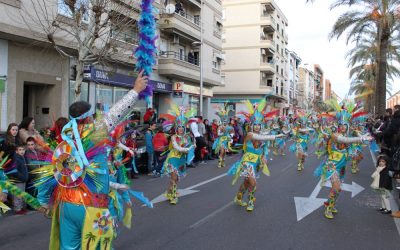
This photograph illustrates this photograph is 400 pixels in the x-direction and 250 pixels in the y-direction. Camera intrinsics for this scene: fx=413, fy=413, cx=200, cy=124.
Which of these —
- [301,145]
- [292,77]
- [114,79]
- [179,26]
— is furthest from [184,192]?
[292,77]

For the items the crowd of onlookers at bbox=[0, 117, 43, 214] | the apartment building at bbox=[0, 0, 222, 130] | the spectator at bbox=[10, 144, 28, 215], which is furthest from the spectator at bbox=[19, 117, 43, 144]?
the apartment building at bbox=[0, 0, 222, 130]

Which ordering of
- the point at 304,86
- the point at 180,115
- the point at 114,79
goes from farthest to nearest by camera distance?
the point at 304,86 < the point at 114,79 < the point at 180,115

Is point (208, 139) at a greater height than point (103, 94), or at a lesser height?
lesser

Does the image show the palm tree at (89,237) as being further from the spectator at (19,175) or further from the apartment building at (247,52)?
the apartment building at (247,52)

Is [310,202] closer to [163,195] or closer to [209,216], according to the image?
[209,216]

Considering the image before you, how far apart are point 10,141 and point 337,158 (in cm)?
627

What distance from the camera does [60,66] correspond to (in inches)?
675

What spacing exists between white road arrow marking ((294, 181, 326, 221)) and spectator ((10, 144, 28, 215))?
514cm

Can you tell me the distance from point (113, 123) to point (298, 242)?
3.63 m

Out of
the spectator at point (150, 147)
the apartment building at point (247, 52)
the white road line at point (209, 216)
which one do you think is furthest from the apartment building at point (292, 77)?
the white road line at point (209, 216)

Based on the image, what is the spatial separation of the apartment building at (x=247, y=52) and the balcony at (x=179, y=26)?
2248 cm

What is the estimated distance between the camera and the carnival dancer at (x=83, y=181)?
11.1 feet

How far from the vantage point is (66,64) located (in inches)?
686

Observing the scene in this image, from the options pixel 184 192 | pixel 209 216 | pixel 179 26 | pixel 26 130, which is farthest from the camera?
pixel 179 26
